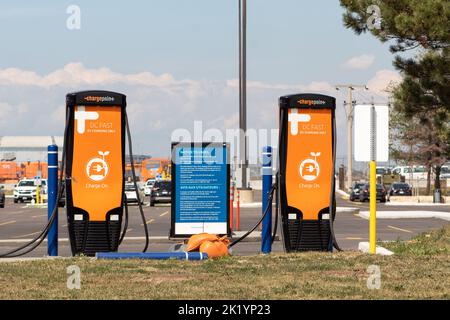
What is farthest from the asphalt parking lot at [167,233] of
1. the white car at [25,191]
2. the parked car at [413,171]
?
the parked car at [413,171]

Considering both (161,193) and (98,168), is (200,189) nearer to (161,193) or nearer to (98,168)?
(98,168)

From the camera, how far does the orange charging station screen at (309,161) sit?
1678cm

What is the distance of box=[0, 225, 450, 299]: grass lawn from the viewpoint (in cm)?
1089

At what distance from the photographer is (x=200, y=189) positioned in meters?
20.7

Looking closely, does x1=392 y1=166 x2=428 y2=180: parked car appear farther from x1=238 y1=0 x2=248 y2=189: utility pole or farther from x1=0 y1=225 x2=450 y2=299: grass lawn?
x1=0 y1=225 x2=450 y2=299: grass lawn

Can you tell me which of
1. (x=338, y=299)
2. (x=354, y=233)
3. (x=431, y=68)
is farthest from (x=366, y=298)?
(x=354, y=233)

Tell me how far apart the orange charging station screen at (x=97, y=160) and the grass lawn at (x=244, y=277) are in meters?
1.70

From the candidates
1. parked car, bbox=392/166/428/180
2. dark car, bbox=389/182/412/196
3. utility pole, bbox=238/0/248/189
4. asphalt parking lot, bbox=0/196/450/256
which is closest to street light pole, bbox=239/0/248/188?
utility pole, bbox=238/0/248/189

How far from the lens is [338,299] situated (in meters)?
10.5

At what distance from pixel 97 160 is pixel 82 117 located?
0.77m

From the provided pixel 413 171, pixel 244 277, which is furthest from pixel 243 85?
pixel 413 171

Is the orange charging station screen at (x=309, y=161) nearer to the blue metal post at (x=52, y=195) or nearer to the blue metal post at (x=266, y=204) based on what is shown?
the blue metal post at (x=266, y=204)

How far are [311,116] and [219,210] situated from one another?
4.66 m

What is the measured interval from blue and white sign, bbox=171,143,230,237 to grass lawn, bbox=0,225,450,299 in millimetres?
5181
